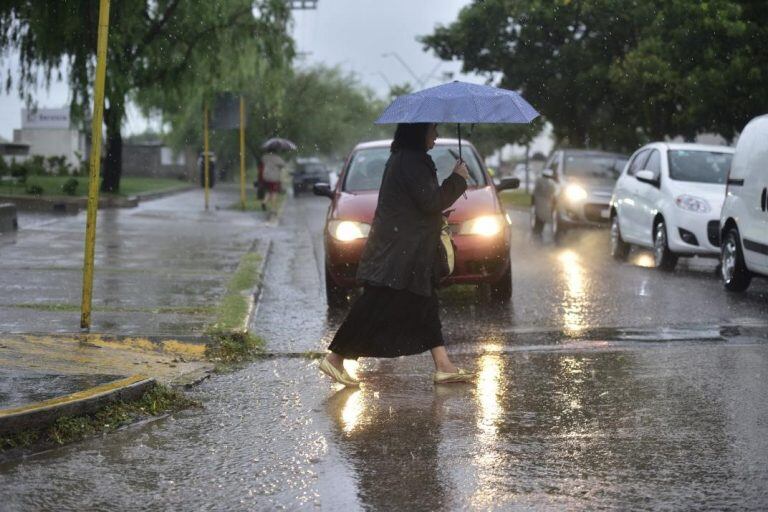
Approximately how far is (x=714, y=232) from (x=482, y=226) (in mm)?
4641

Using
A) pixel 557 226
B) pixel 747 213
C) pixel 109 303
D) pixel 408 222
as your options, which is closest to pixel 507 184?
pixel 747 213

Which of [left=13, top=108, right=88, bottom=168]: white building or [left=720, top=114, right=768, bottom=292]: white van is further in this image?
[left=13, top=108, right=88, bottom=168]: white building

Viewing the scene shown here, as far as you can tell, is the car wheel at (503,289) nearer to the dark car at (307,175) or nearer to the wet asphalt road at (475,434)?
the wet asphalt road at (475,434)

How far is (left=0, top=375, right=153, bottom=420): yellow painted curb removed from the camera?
604cm

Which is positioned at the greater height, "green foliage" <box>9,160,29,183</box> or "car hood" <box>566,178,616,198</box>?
"car hood" <box>566,178,616,198</box>

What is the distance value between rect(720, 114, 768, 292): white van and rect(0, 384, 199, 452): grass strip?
22.6ft

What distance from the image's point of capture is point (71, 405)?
20.8 ft

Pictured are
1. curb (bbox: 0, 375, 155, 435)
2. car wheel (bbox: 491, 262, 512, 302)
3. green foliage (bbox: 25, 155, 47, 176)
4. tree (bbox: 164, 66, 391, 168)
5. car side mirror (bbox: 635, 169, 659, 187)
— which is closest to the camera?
curb (bbox: 0, 375, 155, 435)

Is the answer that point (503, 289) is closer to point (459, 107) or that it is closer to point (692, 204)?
point (692, 204)

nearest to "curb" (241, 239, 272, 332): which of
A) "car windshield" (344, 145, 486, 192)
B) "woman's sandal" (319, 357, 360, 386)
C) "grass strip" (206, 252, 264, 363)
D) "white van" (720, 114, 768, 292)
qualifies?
"grass strip" (206, 252, 264, 363)

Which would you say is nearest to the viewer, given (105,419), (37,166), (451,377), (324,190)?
(105,419)

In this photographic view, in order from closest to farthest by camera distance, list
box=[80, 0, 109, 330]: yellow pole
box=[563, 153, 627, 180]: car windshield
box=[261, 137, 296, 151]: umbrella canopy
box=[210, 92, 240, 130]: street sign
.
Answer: box=[80, 0, 109, 330]: yellow pole < box=[563, 153, 627, 180]: car windshield < box=[210, 92, 240, 130]: street sign < box=[261, 137, 296, 151]: umbrella canopy

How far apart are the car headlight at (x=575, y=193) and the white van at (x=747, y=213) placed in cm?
788

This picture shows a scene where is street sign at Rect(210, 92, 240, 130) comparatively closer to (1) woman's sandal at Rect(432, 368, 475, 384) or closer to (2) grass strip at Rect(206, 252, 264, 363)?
(2) grass strip at Rect(206, 252, 264, 363)
